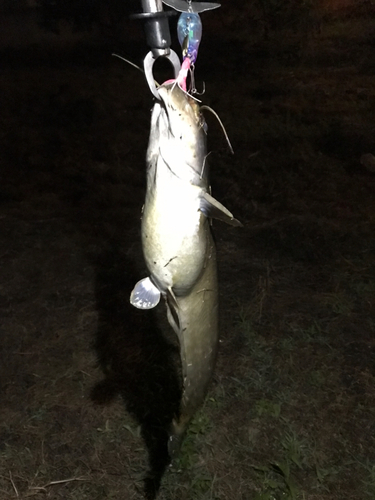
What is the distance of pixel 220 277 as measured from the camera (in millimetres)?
2959

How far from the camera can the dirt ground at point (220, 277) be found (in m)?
2.02

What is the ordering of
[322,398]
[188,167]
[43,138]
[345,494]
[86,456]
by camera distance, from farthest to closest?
[43,138] < [322,398] < [86,456] < [345,494] < [188,167]

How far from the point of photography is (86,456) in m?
2.04

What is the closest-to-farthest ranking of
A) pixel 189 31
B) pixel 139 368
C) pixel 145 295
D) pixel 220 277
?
1. pixel 189 31
2. pixel 145 295
3. pixel 139 368
4. pixel 220 277

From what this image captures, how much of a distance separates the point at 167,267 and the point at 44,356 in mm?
1771

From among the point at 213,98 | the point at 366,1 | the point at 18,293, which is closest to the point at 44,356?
the point at 18,293

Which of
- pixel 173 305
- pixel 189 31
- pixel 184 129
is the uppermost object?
pixel 189 31

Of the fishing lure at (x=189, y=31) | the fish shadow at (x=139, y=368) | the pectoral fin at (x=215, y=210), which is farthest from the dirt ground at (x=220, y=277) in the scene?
the fishing lure at (x=189, y=31)

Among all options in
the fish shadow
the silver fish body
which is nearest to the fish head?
the silver fish body

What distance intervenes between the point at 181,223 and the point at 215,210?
0.23 ft

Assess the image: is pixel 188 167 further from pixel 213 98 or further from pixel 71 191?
pixel 213 98

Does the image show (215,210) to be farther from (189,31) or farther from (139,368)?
(139,368)


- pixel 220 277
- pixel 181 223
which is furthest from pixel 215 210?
pixel 220 277

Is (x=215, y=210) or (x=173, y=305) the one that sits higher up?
(x=215, y=210)
